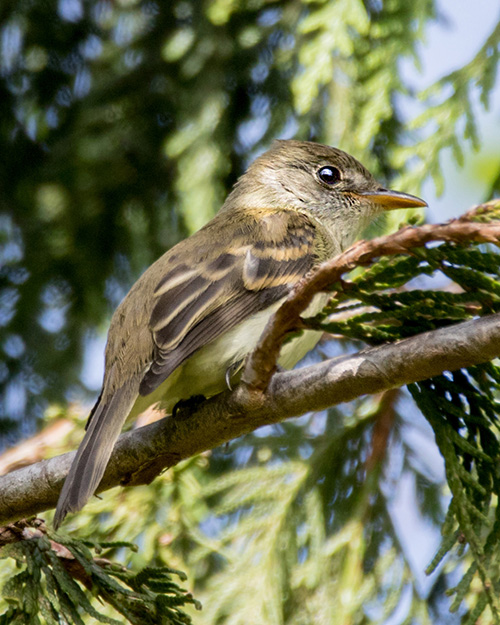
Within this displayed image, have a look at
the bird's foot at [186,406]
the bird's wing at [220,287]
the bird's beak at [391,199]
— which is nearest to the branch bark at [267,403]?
the bird's foot at [186,406]

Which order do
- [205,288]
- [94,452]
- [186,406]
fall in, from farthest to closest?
[205,288], [186,406], [94,452]

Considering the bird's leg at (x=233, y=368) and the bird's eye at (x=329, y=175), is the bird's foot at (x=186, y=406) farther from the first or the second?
the bird's eye at (x=329, y=175)

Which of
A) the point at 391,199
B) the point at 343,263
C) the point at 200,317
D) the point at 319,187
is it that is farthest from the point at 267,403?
the point at 319,187

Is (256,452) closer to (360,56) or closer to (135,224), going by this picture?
(135,224)

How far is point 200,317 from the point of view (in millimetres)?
2988

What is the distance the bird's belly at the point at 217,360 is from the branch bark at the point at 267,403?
11.6 inches

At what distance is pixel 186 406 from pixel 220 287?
1.56ft

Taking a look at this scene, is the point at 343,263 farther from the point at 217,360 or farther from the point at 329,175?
the point at 329,175

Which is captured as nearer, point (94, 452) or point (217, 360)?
point (94, 452)

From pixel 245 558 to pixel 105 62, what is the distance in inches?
122

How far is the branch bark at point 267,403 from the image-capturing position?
2.04m

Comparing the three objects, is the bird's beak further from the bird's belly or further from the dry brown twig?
the dry brown twig

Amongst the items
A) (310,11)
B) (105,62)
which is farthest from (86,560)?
(105,62)

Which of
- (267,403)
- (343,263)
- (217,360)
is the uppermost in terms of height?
(343,263)
